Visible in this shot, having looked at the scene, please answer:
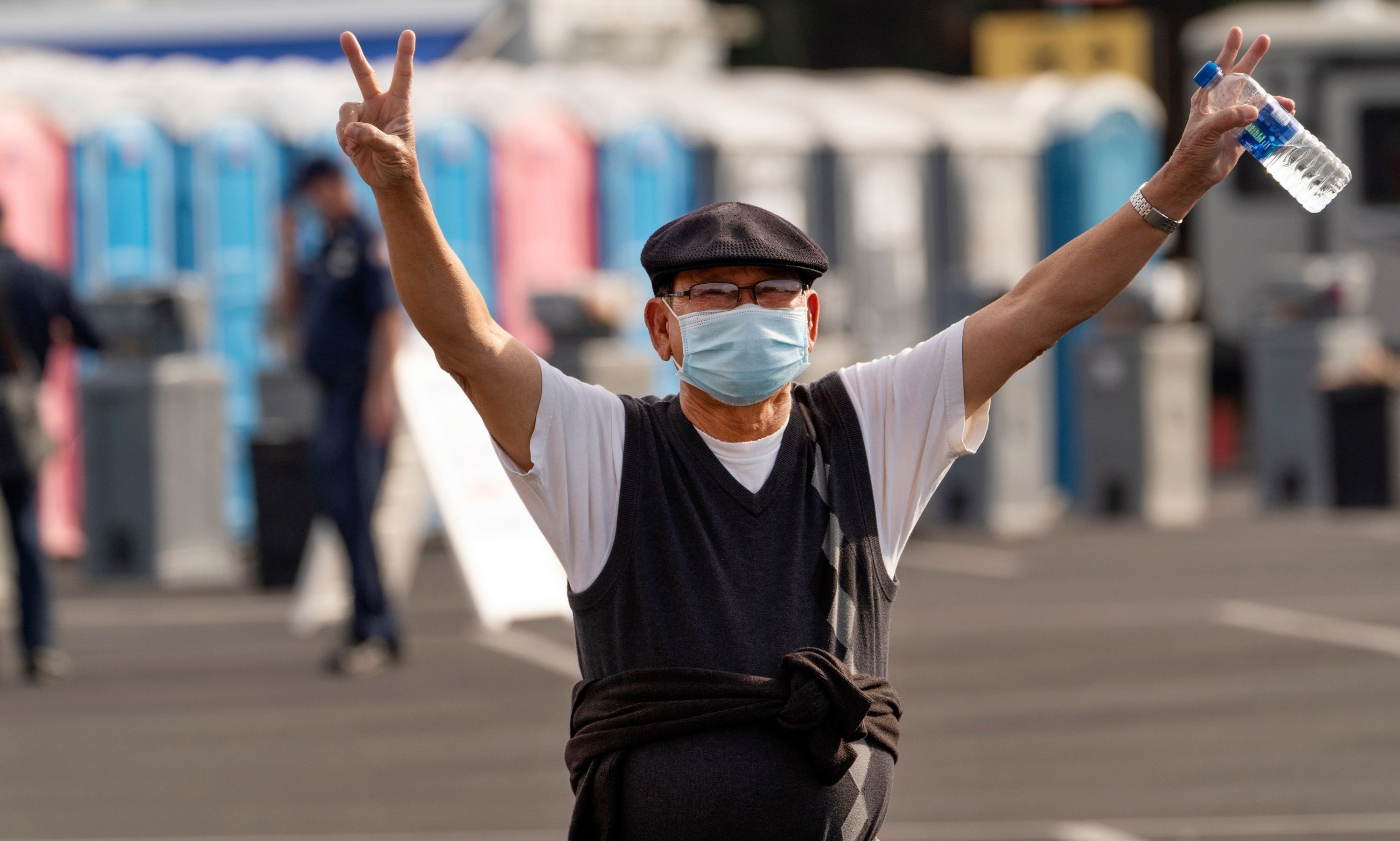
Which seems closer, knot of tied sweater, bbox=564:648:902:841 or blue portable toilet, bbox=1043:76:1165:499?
knot of tied sweater, bbox=564:648:902:841

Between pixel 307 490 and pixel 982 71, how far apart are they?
406 inches

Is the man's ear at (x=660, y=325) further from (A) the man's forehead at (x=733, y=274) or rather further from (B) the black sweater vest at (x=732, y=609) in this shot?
(B) the black sweater vest at (x=732, y=609)

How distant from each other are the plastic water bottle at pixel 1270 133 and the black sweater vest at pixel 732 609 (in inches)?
31.4

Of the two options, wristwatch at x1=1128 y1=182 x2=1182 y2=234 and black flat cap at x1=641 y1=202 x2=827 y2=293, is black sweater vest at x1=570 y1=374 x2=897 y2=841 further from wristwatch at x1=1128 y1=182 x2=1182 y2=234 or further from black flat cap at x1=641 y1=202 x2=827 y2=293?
wristwatch at x1=1128 y1=182 x2=1182 y2=234

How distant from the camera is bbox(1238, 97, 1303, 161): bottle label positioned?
10.4 feet

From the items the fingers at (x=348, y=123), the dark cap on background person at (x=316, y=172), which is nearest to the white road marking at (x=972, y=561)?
the dark cap on background person at (x=316, y=172)

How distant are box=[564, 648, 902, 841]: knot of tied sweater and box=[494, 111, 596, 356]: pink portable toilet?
10.5 metres

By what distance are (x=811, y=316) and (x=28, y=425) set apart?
5.91 metres

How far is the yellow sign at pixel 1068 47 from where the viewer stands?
1897 cm

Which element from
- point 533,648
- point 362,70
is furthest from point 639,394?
point 362,70

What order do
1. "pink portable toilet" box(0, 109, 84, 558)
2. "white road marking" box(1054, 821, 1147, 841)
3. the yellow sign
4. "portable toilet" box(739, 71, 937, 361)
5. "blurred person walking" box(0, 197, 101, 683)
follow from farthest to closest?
the yellow sign < "portable toilet" box(739, 71, 937, 361) < "pink portable toilet" box(0, 109, 84, 558) < "blurred person walking" box(0, 197, 101, 683) < "white road marking" box(1054, 821, 1147, 841)

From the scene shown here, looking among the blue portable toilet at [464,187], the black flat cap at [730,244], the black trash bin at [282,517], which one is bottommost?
the black trash bin at [282,517]

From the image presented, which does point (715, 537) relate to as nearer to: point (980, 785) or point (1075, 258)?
point (1075, 258)

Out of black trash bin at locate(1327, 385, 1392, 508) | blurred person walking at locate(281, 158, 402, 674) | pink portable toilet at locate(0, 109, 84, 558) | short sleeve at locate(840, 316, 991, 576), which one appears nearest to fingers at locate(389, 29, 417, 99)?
short sleeve at locate(840, 316, 991, 576)
